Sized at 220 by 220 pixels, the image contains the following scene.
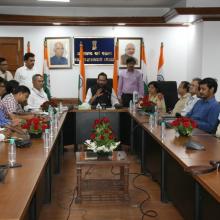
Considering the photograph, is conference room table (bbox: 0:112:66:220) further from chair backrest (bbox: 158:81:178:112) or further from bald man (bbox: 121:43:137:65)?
bald man (bbox: 121:43:137:65)

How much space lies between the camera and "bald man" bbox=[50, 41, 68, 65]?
26.9ft

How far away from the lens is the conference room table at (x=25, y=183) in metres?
1.85

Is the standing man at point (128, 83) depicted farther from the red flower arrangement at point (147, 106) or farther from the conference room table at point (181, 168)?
the red flower arrangement at point (147, 106)

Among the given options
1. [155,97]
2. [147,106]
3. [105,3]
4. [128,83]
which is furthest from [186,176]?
[105,3]

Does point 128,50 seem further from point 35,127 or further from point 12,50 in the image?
point 35,127

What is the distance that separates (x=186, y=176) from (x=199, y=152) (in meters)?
0.23

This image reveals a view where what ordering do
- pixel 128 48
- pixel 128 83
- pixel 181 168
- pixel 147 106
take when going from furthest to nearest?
pixel 128 48, pixel 128 83, pixel 147 106, pixel 181 168

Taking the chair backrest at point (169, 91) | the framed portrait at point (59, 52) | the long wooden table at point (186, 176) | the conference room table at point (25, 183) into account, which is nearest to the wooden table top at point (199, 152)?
the long wooden table at point (186, 176)

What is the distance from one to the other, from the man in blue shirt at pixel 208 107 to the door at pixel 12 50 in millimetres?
4914

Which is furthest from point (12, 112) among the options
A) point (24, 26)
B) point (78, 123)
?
point (24, 26)

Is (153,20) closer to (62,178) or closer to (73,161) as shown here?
(73,161)

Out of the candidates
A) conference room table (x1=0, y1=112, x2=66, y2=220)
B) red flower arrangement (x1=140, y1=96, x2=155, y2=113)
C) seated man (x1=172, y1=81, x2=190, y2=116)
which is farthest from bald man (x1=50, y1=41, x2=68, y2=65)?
conference room table (x1=0, y1=112, x2=66, y2=220)

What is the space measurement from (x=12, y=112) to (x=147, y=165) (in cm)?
187

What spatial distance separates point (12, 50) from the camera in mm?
8172
